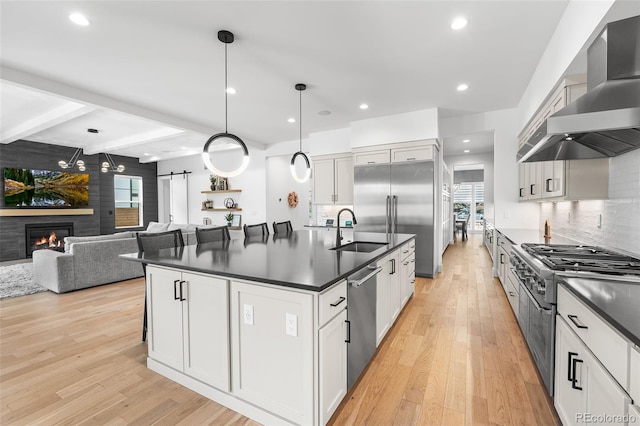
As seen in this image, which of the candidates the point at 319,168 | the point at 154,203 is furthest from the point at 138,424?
the point at 154,203

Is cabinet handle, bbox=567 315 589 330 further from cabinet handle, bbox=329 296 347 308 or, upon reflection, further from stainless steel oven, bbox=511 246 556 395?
cabinet handle, bbox=329 296 347 308

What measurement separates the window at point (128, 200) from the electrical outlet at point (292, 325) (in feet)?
33.6

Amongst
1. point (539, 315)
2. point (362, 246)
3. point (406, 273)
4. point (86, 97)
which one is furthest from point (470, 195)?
point (86, 97)

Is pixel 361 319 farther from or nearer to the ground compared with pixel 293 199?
nearer to the ground

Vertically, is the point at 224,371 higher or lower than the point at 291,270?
lower

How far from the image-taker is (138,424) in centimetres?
175

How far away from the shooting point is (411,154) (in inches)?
199

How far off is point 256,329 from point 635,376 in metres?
1.65

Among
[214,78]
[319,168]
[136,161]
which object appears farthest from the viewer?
[136,161]

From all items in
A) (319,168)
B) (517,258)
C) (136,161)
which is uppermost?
(136,161)

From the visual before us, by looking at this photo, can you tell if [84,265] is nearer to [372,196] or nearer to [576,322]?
[372,196]

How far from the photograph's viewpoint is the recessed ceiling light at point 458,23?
2512mm

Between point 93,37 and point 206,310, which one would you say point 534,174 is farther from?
point 93,37

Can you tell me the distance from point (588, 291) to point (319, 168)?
5.30 metres
